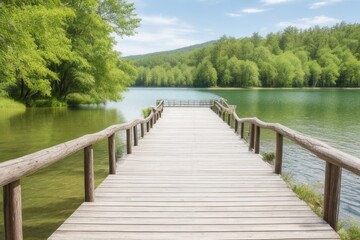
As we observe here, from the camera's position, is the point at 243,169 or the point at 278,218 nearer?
the point at 278,218

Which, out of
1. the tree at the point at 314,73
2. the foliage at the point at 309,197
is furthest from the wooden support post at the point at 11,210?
the tree at the point at 314,73

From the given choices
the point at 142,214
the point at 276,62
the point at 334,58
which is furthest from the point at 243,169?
the point at 334,58

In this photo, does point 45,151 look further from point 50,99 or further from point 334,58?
point 334,58

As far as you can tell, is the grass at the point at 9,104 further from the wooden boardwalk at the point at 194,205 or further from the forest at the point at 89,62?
the wooden boardwalk at the point at 194,205

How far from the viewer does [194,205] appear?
5.12m

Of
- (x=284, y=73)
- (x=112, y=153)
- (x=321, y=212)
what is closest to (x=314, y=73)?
(x=284, y=73)

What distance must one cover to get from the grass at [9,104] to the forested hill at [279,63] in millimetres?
93586

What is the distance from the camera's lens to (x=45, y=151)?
4047 mm

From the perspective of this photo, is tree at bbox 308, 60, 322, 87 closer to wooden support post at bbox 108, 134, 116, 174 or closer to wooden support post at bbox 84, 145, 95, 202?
wooden support post at bbox 108, 134, 116, 174

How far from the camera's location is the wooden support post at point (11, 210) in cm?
311

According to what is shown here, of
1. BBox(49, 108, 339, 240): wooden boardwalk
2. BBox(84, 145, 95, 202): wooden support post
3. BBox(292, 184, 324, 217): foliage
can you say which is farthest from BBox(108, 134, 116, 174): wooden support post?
BBox(292, 184, 324, 217): foliage

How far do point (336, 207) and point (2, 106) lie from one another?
1336 inches

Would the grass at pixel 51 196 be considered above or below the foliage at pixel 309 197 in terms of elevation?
below

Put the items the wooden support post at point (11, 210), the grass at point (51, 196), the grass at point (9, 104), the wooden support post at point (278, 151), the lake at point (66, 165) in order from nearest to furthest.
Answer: the wooden support post at point (11, 210), the grass at point (51, 196), the wooden support post at point (278, 151), the lake at point (66, 165), the grass at point (9, 104)
